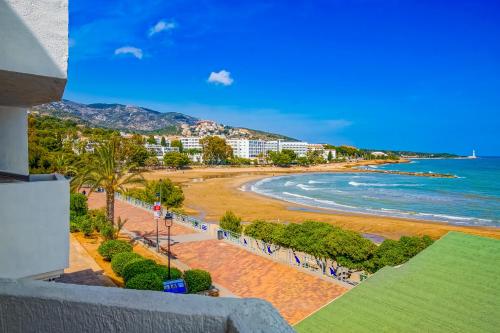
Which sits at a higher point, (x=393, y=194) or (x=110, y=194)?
(x=110, y=194)

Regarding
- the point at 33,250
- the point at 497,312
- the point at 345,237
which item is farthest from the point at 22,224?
the point at 345,237

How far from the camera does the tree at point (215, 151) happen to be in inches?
4717

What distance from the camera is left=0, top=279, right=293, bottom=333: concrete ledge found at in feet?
5.06

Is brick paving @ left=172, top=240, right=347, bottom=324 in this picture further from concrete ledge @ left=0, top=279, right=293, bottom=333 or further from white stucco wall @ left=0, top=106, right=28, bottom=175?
concrete ledge @ left=0, top=279, right=293, bottom=333

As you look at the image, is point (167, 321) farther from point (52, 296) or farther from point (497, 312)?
point (497, 312)

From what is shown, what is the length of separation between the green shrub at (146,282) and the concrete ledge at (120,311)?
996cm

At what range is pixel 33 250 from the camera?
14.6ft

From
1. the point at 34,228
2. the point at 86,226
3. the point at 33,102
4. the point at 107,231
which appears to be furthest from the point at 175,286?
the point at 86,226

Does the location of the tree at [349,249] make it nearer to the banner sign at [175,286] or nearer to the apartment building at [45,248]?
the banner sign at [175,286]

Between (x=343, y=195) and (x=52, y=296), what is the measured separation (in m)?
52.8

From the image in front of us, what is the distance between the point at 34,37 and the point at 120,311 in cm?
346

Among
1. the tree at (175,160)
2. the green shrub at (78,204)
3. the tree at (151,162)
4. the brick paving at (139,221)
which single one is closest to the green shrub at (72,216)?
the green shrub at (78,204)

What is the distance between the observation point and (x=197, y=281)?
12.7 meters

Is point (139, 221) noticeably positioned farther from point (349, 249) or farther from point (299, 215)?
point (349, 249)
